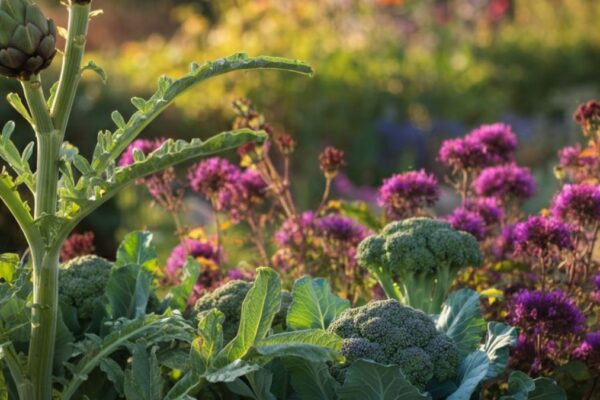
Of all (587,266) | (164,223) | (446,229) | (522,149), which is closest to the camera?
(446,229)

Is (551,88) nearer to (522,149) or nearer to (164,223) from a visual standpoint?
(522,149)

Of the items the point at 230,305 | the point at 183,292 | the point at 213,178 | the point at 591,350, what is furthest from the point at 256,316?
the point at 213,178

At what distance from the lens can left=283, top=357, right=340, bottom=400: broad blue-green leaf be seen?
6.11ft

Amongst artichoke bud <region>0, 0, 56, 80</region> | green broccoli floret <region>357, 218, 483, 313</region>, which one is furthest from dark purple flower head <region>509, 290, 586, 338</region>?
artichoke bud <region>0, 0, 56, 80</region>

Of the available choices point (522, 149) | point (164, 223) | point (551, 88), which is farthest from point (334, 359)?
point (551, 88)

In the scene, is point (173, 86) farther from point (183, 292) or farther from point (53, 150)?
point (183, 292)

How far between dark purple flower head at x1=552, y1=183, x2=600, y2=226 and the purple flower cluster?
0.35 m

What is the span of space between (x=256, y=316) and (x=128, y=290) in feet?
1.70

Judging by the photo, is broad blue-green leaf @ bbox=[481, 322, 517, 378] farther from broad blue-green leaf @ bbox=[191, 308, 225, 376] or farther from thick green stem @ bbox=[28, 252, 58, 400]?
thick green stem @ bbox=[28, 252, 58, 400]

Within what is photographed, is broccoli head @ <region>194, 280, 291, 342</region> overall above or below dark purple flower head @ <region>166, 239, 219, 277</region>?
below

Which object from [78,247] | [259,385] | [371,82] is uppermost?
[371,82]

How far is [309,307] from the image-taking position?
2.08 meters

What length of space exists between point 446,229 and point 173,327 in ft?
2.26

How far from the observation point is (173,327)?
1861 millimetres
